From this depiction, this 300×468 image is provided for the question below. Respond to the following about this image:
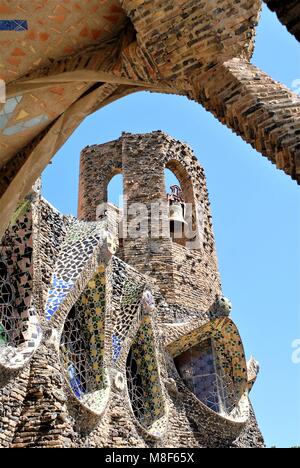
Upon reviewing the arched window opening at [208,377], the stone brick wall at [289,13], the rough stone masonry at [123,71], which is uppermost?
the arched window opening at [208,377]

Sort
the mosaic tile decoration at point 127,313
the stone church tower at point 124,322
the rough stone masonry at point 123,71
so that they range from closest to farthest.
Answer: the rough stone masonry at point 123,71, the stone church tower at point 124,322, the mosaic tile decoration at point 127,313

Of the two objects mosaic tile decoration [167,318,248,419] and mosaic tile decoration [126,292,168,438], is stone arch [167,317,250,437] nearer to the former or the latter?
mosaic tile decoration [167,318,248,419]

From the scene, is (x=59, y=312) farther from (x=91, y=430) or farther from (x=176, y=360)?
(x=176, y=360)

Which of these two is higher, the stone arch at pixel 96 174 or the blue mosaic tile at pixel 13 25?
the stone arch at pixel 96 174

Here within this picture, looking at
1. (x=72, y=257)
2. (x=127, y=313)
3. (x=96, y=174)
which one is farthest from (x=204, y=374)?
(x=96, y=174)

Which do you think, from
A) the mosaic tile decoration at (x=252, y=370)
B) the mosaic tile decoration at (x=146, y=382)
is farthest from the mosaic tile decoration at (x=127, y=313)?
the mosaic tile decoration at (x=252, y=370)

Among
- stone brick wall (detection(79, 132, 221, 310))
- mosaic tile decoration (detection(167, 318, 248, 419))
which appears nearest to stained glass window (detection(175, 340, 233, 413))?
mosaic tile decoration (detection(167, 318, 248, 419))

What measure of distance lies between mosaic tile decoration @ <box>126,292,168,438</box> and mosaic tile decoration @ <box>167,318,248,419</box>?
0.90 meters

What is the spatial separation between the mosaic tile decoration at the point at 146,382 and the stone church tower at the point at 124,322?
0.02 m

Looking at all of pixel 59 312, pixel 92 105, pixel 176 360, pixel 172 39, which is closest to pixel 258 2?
pixel 172 39

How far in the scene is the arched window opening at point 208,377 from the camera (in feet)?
32.3

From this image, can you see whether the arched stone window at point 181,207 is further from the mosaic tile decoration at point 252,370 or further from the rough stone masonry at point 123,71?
the rough stone masonry at point 123,71

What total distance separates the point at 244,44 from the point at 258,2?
0.76 ft
